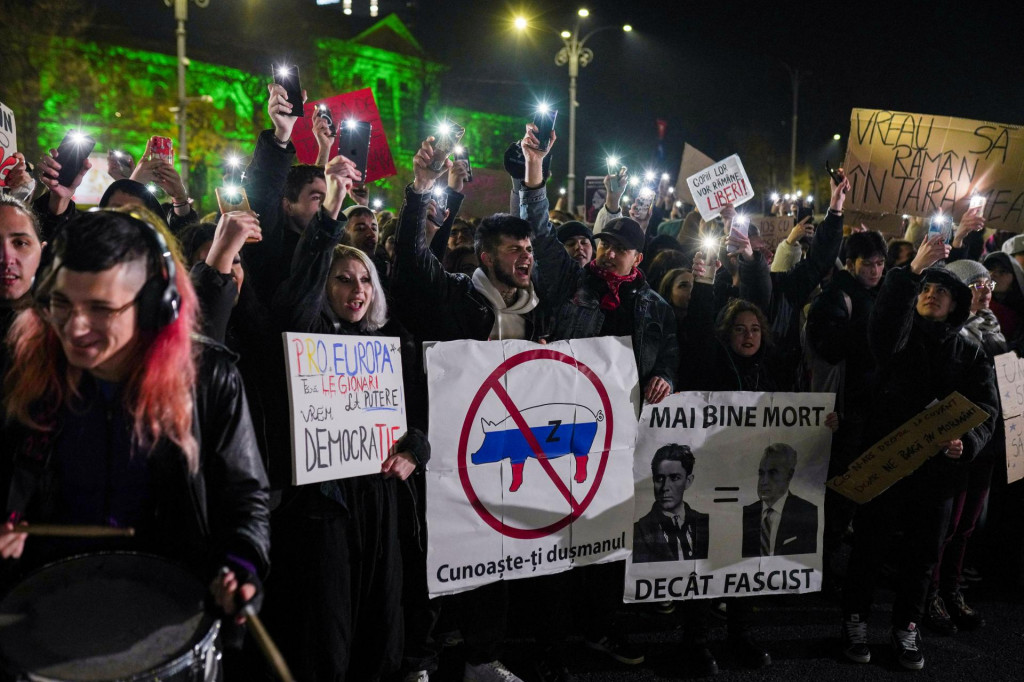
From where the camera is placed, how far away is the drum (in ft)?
6.34

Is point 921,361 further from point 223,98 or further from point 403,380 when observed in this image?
point 223,98

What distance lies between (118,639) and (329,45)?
60.2m

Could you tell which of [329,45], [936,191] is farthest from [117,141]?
[936,191]

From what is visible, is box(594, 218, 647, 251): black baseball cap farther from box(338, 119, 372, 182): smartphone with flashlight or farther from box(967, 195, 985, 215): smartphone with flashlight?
box(967, 195, 985, 215): smartphone with flashlight

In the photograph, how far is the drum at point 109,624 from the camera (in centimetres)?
193

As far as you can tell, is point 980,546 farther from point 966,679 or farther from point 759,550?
point 759,550

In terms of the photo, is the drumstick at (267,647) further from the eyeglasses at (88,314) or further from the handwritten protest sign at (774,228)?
the handwritten protest sign at (774,228)

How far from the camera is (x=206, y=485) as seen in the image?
241 cm

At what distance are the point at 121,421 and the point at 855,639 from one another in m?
4.13

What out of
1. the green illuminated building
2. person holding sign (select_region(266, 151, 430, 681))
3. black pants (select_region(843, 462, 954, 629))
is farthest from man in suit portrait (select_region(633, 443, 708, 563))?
the green illuminated building

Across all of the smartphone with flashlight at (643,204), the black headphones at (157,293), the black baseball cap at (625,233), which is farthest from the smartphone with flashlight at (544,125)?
the smartphone with flashlight at (643,204)

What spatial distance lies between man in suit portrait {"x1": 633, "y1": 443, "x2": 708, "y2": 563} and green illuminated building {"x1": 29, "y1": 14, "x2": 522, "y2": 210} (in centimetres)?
1528

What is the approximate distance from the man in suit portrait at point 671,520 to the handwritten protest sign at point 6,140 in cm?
421

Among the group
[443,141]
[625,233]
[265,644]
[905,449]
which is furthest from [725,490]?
[265,644]
